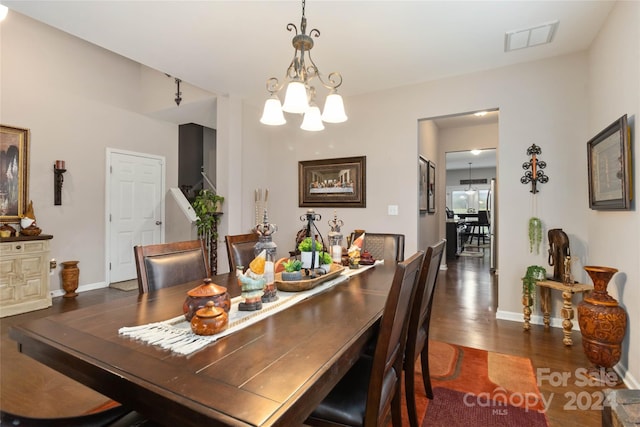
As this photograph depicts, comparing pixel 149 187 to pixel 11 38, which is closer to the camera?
pixel 11 38

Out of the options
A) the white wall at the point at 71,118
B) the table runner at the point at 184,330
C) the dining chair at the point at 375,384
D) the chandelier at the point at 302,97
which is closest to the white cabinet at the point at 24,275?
the white wall at the point at 71,118

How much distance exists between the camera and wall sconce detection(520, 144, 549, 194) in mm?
3145

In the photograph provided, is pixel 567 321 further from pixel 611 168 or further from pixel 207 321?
pixel 207 321

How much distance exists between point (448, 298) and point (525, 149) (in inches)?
78.5

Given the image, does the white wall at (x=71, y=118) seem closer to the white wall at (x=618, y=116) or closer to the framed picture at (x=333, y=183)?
the framed picture at (x=333, y=183)

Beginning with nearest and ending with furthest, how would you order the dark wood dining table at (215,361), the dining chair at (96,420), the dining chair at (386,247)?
the dark wood dining table at (215,361) < the dining chair at (96,420) < the dining chair at (386,247)

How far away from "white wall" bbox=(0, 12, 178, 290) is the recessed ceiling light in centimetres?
509

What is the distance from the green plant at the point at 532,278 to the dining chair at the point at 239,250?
8.49 feet

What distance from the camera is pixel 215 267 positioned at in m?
4.41

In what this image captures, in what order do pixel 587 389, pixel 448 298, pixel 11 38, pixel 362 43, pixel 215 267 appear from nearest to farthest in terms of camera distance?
pixel 587 389 < pixel 362 43 < pixel 11 38 < pixel 448 298 < pixel 215 267

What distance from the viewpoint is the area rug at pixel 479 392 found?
1750mm

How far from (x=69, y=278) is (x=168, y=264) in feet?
10.9

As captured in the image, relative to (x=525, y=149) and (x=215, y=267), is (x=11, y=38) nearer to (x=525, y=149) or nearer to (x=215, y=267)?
(x=215, y=267)

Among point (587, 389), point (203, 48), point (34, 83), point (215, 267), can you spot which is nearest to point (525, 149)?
point (587, 389)
